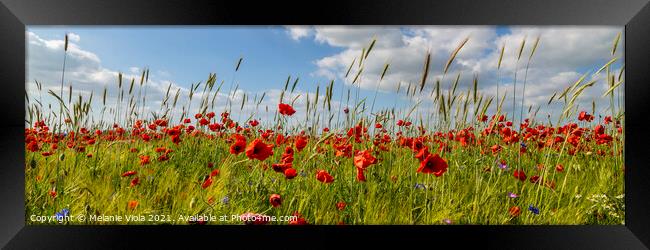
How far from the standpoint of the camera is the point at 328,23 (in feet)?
5.01

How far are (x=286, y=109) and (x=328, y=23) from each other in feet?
1.97

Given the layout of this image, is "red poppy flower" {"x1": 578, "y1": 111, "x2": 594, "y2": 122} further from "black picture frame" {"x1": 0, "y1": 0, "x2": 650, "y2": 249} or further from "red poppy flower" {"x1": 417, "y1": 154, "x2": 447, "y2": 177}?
"red poppy flower" {"x1": 417, "y1": 154, "x2": 447, "y2": 177}

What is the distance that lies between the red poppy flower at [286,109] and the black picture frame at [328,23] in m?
0.52

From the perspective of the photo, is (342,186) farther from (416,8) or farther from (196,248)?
(416,8)

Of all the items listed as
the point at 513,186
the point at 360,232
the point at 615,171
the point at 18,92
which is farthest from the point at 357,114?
the point at 18,92

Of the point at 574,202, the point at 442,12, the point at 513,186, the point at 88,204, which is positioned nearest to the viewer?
the point at 442,12

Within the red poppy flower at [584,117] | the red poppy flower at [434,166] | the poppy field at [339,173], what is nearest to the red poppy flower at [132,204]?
the poppy field at [339,173]

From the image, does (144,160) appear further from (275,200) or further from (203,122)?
(275,200)

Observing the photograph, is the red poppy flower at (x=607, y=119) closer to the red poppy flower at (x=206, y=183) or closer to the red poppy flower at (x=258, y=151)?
the red poppy flower at (x=258, y=151)

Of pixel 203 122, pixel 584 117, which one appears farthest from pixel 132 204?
pixel 584 117

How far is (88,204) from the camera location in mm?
1705

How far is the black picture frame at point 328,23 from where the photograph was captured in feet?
4.89

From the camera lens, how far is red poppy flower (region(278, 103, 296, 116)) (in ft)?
6.39

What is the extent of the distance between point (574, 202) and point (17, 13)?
8.63 ft
